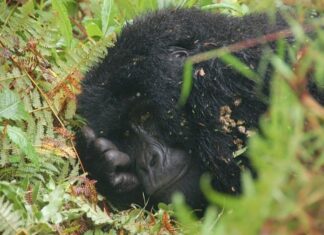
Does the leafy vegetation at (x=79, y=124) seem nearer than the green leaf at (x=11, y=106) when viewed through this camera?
Yes

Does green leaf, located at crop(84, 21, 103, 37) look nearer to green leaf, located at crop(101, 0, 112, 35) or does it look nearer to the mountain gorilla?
green leaf, located at crop(101, 0, 112, 35)

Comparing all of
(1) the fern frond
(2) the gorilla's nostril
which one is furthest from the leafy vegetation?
(2) the gorilla's nostril

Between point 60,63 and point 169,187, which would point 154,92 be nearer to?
point 169,187

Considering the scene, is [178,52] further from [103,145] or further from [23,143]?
[23,143]

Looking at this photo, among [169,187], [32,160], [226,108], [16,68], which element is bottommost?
[169,187]

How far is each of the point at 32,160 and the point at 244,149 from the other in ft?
2.39

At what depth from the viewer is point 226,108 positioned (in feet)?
7.80

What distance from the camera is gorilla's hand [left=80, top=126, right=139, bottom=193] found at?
8.39 ft

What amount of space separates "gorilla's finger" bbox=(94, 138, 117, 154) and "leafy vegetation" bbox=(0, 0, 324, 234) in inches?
4.0

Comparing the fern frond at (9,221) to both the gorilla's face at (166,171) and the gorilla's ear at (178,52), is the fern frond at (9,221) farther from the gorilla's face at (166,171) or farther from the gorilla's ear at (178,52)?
the gorilla's ear at (178,52)

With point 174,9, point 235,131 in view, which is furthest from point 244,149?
point 174,9

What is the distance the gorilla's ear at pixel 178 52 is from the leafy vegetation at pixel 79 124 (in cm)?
18

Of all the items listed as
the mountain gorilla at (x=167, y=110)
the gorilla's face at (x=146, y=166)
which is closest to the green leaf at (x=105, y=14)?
the mountain gorilla at (x=167, y=110)

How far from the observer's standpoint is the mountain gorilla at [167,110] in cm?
238
